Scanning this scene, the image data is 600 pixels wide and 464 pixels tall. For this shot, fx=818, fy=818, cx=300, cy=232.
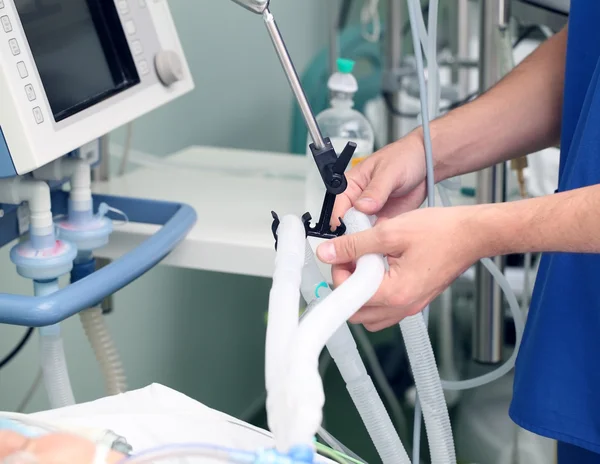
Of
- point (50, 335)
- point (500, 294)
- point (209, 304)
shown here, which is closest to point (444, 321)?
point (500, 294)

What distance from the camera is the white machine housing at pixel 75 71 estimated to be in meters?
0.88

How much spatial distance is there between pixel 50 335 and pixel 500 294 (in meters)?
0.90

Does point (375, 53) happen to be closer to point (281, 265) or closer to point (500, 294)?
point (500, 294)

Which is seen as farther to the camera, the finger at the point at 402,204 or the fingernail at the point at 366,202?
the finger at the point at 402,204

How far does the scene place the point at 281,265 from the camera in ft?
2.27

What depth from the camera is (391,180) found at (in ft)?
3.15

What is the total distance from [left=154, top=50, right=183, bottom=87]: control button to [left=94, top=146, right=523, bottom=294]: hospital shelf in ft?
0.72

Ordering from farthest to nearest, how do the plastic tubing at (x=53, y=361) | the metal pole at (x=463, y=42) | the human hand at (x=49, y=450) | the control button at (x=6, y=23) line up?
the metal pole at (x=463, y=42), the plastic tubing at (x=53, y=361), the control button at (x=6, y=23), the human hand at (x=49, y=450)

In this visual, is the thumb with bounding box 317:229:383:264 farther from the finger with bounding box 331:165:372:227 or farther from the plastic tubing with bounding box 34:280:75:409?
the plastic tubing with bounding box 34:280:75:409

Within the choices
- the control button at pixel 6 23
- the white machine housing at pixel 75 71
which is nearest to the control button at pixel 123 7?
the white machine housing at pixel 75 71

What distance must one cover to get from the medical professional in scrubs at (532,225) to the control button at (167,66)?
34cm

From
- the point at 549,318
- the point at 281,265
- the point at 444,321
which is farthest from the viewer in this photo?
the point at 444,321

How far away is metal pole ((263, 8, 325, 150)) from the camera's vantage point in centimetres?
81

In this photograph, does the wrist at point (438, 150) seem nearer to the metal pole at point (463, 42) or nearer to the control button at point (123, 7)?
the control button at point (123, 7)
